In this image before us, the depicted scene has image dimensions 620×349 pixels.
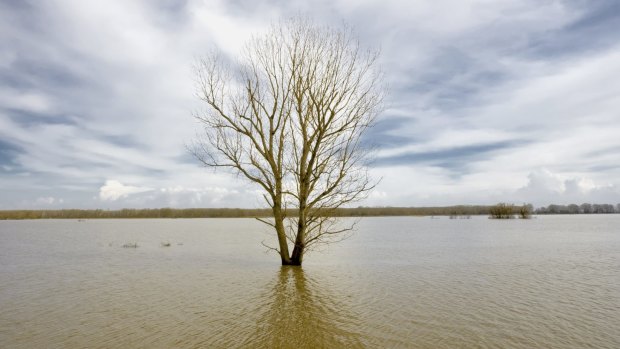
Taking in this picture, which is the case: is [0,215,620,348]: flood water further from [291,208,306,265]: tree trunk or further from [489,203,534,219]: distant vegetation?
[489,203,534,219]: distant vegetation

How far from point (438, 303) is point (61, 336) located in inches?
341

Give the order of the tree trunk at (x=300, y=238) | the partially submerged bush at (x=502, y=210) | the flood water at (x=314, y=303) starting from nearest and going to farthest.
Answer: the flood water at (x=314, y=303) < the tree trunk at (x=300, y=238) < the partially submerged bush at (x=502, y=210)

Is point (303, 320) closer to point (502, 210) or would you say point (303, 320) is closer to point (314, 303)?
point (314, 303)

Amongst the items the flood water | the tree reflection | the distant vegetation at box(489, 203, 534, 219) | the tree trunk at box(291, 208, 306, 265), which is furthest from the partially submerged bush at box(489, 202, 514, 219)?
the tree reflection

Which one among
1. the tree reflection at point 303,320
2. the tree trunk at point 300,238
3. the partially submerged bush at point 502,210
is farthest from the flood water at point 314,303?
the partially submerged bush at point 502,210

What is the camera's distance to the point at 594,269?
1495 centimetres

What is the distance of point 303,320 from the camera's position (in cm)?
838

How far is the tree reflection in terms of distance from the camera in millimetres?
6926

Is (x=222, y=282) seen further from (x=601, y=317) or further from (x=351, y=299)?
(x=601, y=317)

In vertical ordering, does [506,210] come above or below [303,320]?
above

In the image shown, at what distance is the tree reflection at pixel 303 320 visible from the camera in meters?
6.93

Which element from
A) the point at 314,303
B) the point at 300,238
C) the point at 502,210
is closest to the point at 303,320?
the point at 314,303

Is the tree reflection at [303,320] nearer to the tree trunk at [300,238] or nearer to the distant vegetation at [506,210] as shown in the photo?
the tree trunk at [300,238]

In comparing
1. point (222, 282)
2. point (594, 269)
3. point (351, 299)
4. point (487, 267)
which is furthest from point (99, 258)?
point (594, 269)
